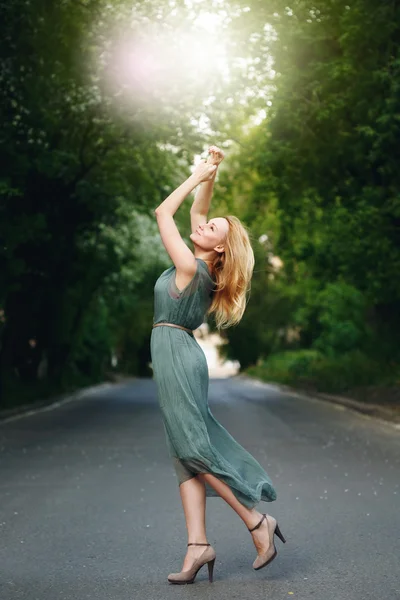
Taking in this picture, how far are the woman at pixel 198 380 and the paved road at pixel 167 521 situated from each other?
1.19 ft

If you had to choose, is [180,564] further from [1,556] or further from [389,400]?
[389,400]

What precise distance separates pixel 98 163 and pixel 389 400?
8.35 m

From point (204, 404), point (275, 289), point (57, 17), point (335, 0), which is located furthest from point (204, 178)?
point (275, 289)

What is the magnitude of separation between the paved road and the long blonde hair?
1490mm

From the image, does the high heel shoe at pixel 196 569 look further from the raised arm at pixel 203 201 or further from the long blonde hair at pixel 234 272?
the raised arm at pixel 203 201

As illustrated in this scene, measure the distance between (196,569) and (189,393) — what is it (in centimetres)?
95

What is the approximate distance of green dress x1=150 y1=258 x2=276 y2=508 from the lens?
17.2ft

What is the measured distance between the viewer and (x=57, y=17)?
1752 cm

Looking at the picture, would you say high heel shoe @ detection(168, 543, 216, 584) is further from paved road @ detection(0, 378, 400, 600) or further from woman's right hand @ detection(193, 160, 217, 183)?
woman's right hand @ detection(193, 160, 217, 183)

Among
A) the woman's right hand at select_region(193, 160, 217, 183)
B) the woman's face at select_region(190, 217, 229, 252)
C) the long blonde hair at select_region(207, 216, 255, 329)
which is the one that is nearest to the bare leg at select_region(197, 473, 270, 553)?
the long blonde hair at select_region(207, 216, 255, 329)

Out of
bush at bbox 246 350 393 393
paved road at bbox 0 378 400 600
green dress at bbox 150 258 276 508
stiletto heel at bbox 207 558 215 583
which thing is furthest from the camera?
bush at bbox 246 350 393 393

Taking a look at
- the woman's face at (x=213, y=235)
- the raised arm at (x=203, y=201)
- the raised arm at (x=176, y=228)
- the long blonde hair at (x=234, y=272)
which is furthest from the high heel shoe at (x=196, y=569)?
the raised arm at (x=203, y=201)

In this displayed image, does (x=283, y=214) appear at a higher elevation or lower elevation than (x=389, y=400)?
higher

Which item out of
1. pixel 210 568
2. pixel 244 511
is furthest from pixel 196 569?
pixel 244 511
